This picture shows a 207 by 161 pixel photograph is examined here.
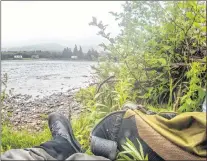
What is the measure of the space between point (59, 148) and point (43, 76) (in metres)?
1.56

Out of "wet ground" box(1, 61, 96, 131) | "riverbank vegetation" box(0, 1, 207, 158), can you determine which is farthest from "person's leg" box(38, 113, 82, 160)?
"wet ground" box(1, 61, 96, 131)

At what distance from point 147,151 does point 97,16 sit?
4.21 feet

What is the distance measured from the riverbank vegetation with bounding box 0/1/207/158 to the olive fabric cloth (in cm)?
40

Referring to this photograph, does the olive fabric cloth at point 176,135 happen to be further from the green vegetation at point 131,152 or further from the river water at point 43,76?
the river water at point 43,76

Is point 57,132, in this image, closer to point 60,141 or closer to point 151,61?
point 60,141

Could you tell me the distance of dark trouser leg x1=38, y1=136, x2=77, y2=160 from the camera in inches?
66.1

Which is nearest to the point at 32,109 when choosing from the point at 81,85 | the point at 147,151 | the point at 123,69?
the point at 81,85

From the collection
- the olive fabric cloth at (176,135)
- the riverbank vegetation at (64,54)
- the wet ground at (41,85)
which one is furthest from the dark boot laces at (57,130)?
the riverbank vegetation at (64,54)

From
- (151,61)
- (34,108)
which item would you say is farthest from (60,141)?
(34,108)

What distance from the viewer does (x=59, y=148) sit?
1777 mm

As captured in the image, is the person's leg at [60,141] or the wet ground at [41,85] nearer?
the person's leg at [60,141]

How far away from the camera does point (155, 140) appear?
1.63m

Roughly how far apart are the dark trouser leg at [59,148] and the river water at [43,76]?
1266 mm

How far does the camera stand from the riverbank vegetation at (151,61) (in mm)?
2184
